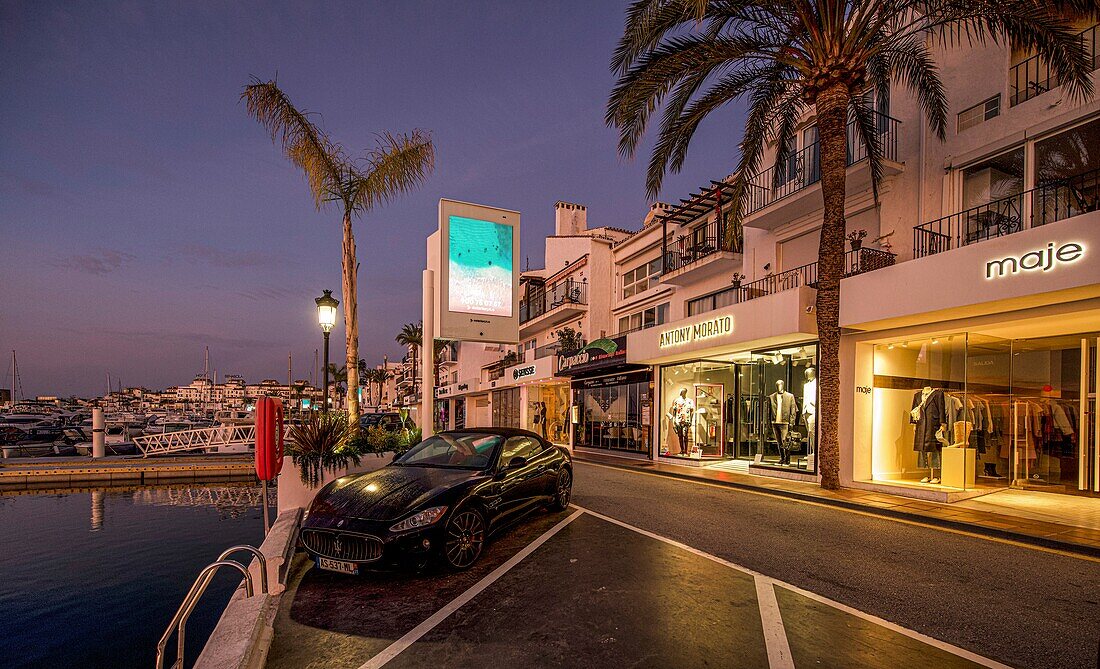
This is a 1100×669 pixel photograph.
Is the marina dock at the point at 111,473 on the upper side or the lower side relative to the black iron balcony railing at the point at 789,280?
lower

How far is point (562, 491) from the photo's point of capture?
902cm

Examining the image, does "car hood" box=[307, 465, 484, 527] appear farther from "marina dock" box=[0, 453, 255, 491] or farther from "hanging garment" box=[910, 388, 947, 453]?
"marina dock" box=[0, 453, 255, 491]

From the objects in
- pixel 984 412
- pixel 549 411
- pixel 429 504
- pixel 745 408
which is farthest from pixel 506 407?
pixel 429 504

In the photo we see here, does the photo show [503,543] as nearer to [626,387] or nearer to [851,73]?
[851,73]

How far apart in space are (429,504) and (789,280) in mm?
14822

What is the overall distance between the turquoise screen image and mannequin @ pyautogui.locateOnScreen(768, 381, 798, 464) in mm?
8411

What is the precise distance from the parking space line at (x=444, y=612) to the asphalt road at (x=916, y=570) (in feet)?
7.38

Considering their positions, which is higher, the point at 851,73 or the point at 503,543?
the point at 851,73

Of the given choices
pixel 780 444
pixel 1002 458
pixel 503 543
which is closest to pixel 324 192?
pixel 503 543

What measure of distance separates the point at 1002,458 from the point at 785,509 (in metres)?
6.45

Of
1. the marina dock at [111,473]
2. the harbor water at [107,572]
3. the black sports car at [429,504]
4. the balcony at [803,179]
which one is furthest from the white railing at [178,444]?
the balcony at [803,179]

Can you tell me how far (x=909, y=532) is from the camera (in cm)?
805

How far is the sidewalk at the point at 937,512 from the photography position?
24.3 feet

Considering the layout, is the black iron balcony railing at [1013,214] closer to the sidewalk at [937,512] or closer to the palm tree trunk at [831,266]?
the palm tree trunk at [831,266]
